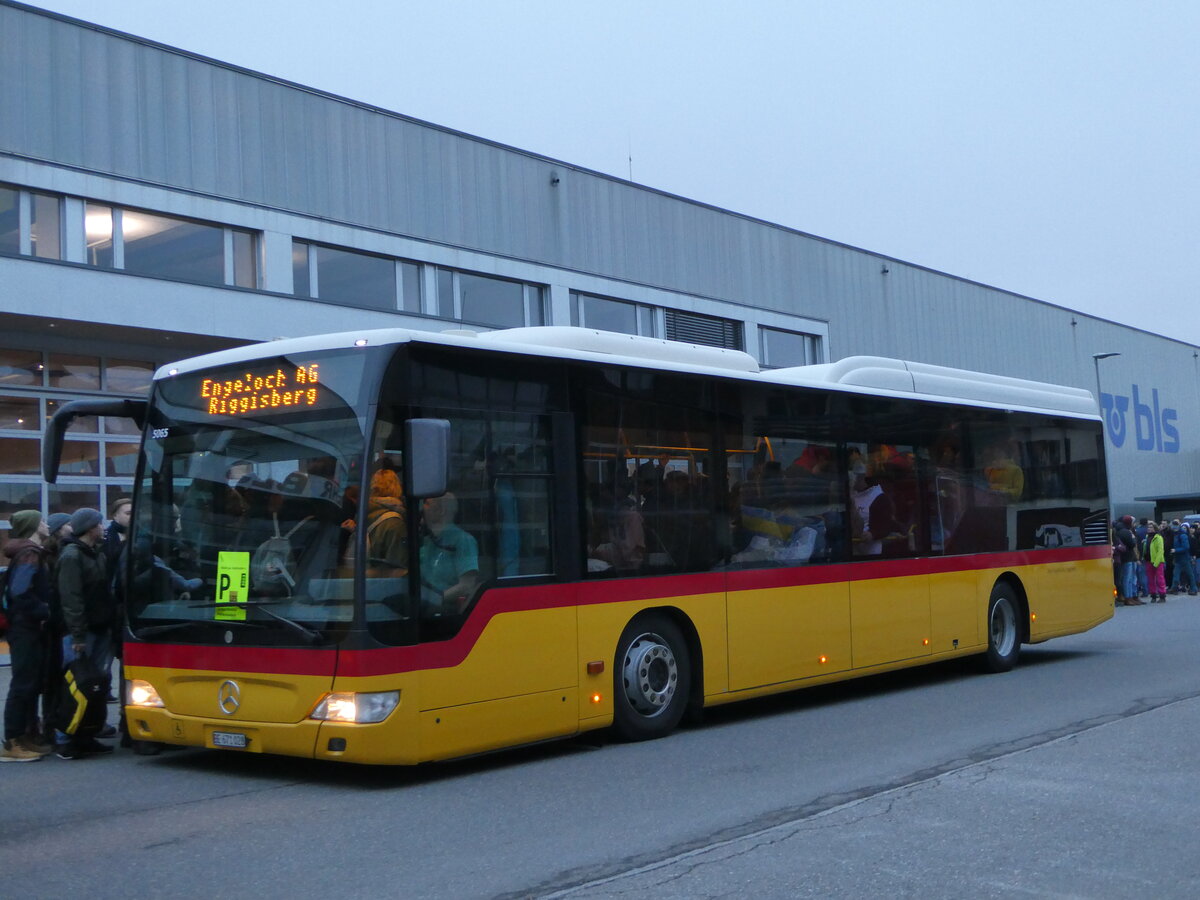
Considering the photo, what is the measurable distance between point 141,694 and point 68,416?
198 cm

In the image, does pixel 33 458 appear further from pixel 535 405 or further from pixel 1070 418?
pixel 1070 418

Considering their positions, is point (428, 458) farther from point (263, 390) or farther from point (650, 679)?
point (650, 679)

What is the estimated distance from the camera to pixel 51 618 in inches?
370

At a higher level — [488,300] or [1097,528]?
[488,300]

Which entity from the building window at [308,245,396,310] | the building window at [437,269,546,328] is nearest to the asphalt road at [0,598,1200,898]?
the building window at [308,245,396,310]

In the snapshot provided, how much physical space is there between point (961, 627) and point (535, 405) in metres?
6.32

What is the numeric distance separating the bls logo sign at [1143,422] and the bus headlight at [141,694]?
4629cm

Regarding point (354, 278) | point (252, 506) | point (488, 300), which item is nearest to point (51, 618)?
point (252, 506)

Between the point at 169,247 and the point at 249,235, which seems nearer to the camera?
the point at 169,247

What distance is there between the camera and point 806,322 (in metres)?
34.7

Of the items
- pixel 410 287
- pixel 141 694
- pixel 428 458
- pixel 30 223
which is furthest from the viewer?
pixel 410 287

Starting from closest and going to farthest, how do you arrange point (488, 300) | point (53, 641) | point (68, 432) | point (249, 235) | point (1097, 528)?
point (53, 641)
point (1097, 528)
point (68, 432)
point (249, 235)
point (488, 300)

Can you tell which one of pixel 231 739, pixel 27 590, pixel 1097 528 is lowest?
pixel 231 739

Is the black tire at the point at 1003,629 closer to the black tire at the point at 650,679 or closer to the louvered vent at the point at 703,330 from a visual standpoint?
the black tire at the point at 650,679
